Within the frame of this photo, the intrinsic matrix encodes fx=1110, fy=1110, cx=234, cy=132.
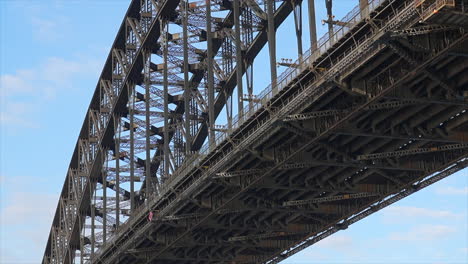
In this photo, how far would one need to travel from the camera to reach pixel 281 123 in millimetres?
60438

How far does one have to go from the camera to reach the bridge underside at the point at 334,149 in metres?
53.1

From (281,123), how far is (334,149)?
5.41 m

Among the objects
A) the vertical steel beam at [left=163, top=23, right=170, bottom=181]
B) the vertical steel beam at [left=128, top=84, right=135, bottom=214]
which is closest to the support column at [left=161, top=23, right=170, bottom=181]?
the vertical steel beam at [left=163, top=23, right=170, bottom=181]

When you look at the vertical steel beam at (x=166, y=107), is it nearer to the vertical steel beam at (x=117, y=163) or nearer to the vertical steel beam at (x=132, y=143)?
the vertical steel beam at (x=132, y=143)

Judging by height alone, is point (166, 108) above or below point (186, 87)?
above

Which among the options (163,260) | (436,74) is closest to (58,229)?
(163,260)

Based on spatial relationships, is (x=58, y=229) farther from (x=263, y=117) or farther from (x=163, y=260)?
(x=263, y=117)

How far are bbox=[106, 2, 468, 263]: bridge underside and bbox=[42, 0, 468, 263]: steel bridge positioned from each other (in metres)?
0.09

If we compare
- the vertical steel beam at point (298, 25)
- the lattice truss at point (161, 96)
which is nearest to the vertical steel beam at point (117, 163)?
the lattice truss at point (161, 96)

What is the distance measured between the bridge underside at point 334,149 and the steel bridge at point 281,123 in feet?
0.30

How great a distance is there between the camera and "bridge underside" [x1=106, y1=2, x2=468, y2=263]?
53094mm

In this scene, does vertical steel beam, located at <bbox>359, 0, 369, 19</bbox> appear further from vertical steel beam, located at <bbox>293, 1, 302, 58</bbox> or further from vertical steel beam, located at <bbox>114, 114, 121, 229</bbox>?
vertical steel beam, located at <bbox>114, 114, 121, 229</bbox>

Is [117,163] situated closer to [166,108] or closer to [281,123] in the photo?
[166,108]

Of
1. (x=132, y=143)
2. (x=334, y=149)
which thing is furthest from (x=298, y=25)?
(x=132, y=143)
